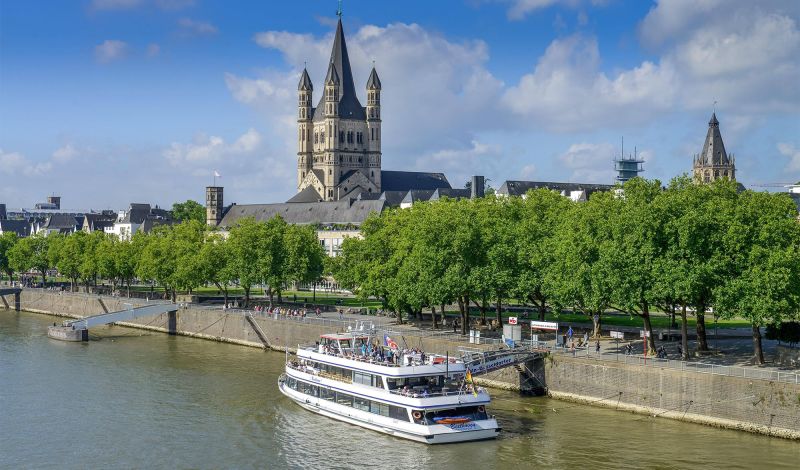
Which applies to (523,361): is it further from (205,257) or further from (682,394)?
(205,257)

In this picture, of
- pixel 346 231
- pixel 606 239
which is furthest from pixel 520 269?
pixel 346 231

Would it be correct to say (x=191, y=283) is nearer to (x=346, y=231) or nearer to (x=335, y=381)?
(x=346, y=231)

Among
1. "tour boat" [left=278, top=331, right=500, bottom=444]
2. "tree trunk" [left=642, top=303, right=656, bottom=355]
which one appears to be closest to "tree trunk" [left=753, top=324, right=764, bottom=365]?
"tree trunk" [left=642, top=303, right=656, bottom=355]

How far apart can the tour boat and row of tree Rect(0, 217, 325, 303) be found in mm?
46241

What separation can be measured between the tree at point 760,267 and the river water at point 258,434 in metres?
9.06

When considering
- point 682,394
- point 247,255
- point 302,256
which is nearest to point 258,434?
point 682,394

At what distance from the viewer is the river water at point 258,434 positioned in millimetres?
57719

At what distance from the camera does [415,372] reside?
64562mm

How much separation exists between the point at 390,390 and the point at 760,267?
2622 centimetres

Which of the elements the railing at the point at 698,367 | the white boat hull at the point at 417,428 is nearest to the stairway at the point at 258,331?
the white boat hull at the point at 417,428

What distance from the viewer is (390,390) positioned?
212ft

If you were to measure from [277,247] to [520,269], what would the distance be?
41364 mm

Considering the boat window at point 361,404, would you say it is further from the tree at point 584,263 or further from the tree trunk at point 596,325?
the tree trunk at point 596,325

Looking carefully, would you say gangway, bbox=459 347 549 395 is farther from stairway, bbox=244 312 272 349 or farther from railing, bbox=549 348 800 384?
stairway, bbox=244 312 272 349
